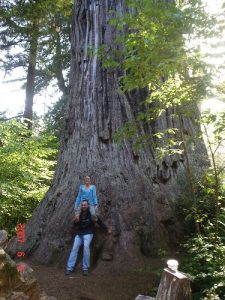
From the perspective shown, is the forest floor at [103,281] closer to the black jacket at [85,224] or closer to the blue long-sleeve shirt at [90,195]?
the black jacket at [85,224]

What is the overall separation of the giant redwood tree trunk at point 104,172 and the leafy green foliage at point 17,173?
176cm

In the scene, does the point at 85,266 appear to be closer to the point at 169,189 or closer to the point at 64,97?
the point at 169,189

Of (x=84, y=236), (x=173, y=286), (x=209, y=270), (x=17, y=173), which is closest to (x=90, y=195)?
(x=84, y=236)

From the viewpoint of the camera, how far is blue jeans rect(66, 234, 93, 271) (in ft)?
19.6

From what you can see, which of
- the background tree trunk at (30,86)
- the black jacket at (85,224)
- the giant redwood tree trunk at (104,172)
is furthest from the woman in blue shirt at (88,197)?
the background tree trunk at (30,86)

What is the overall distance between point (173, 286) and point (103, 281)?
2.29 metres

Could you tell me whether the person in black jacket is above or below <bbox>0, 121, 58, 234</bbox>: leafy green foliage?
below

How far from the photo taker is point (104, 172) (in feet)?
23.6

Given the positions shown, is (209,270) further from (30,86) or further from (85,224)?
(30,86)

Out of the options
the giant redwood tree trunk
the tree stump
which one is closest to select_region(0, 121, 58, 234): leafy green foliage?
the giant redwood tree trunk

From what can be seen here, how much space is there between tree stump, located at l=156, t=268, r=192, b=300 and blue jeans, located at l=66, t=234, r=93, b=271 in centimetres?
249

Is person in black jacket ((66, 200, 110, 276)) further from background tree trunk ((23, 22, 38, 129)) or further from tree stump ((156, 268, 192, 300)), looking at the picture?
background tree trunk ((23, 22, 38, 129))

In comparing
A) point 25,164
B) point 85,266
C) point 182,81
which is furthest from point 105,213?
point 25,164

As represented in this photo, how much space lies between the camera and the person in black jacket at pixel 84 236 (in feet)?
19.6
